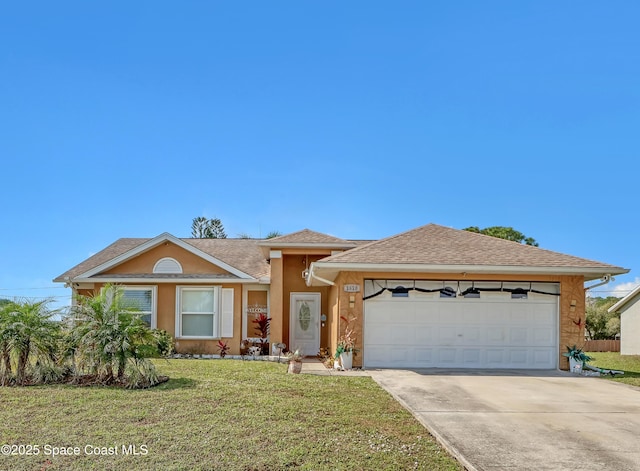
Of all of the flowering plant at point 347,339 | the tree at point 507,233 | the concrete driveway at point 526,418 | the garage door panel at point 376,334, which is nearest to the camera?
the concrete driveway at point 526,418

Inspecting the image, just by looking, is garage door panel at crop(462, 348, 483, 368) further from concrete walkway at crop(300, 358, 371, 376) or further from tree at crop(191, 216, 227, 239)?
tree at crop(191, 216, 227, 239)

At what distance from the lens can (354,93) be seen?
1547 cm

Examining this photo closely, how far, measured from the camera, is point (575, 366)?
43.7ft

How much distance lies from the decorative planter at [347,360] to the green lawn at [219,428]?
3.67m

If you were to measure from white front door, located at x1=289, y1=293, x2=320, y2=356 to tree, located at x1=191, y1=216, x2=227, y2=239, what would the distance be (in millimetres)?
28954

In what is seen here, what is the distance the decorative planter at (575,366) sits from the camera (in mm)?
13281

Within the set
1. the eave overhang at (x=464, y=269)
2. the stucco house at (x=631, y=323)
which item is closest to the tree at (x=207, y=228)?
the stucco house at (x=631, y=323)

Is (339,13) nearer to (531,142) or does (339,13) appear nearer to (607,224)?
(531,142)

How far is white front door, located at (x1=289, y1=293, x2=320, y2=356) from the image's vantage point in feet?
60.4

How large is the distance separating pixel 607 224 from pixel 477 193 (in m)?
4.97

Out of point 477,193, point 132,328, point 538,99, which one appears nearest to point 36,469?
point 132,328

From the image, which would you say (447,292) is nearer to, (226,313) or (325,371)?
(325,371)

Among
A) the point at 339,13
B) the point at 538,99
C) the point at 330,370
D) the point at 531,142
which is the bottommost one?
the point at 330,370

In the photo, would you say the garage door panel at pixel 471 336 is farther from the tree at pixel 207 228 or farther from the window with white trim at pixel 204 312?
the tree at pixel 207 228
